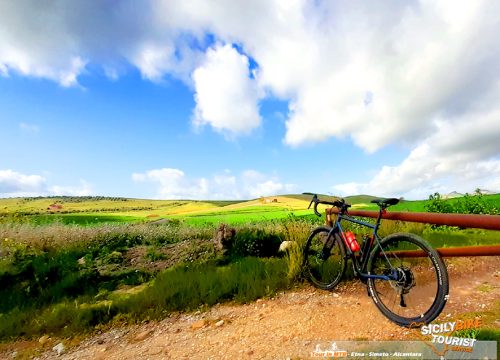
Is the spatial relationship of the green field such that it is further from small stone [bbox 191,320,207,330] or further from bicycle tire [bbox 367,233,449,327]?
small stone [bbox 191,320,207,330]

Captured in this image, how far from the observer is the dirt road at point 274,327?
4.35 m

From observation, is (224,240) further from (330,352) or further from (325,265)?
(330,352)

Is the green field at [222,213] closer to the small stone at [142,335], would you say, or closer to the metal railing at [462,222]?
the metal railing at [462,222]

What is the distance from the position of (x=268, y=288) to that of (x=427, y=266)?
12.0 feet

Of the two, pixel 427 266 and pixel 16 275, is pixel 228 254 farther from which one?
pixel 16 275

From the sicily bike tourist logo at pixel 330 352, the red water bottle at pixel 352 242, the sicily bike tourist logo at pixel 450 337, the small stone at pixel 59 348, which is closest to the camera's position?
the sicily bike tourist logo at pixel 450 337

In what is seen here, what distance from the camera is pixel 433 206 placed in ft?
53.6

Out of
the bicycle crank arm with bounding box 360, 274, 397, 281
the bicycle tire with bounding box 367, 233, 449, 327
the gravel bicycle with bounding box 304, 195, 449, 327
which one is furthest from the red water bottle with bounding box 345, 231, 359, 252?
the bicycle crank arm with bounding box 360, 274, 397, 281

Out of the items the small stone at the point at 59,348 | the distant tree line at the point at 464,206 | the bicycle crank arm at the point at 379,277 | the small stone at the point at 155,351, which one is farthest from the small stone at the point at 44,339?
the distant tree line at the point at 464,206

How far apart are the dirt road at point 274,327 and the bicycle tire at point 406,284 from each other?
0.22 meters

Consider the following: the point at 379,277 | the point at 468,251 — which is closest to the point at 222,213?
the point at 379,277

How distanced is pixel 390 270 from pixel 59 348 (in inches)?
216

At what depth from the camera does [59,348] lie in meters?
5.48

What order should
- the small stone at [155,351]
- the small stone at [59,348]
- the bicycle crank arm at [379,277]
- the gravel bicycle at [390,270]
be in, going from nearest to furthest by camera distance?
the gravel bicycle at [390,270] → the bicycle crank arm at [379,277] → the small stone at [155,351] → the small stone at [59,348]
